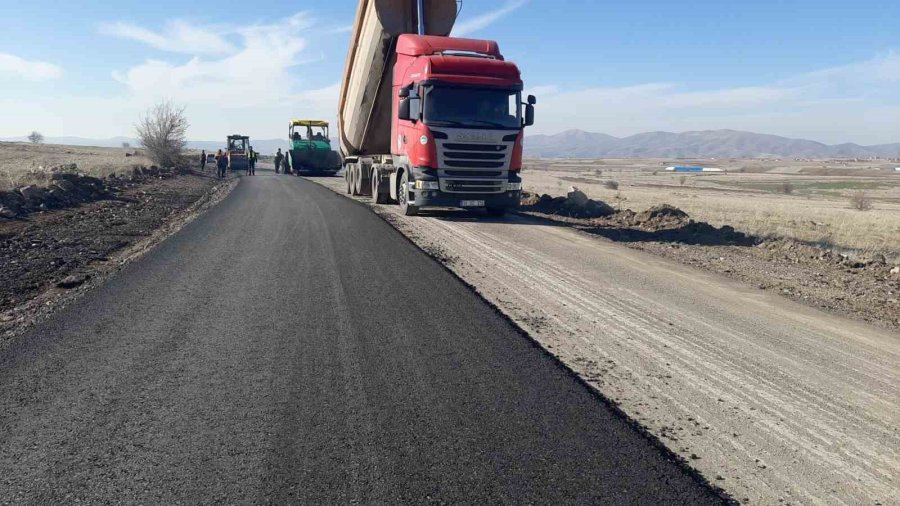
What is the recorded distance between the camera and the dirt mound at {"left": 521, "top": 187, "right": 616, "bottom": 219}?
18656 millimetres

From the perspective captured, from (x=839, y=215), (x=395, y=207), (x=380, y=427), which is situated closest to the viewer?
(x=380, y=427)

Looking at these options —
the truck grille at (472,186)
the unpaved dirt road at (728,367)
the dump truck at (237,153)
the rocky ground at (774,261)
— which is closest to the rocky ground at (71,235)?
the unpaved dirt road at (728,367)

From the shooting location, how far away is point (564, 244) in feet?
40.7

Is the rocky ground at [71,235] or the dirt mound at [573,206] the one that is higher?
the dirt mound at [573,206]

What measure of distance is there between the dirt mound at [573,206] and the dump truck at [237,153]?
29728 millimetres

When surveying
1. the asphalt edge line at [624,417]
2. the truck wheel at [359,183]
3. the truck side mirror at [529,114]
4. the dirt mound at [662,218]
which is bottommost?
the asphalt edge line at [624,417]

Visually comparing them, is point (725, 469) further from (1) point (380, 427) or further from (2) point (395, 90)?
(2) point (395, 90)

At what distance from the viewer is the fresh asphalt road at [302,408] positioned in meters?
3.49

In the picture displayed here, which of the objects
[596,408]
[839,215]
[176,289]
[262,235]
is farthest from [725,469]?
[839,215]

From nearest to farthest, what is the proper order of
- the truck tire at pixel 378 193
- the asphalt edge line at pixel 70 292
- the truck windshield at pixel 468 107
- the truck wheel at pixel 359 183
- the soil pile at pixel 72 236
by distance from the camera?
the asphalt edge line at pixel 70 292
the soil pile at pixel 72 236
the truck windshield at pixel 468 107
the truck tire at pixel 378 193
the truck wheel at pixel 359 183

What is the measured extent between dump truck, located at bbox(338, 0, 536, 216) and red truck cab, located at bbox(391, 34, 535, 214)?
2cm

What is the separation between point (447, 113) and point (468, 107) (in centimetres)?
48

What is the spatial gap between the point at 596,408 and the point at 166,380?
3.11 m

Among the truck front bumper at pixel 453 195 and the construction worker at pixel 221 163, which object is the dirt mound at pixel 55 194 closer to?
the truck front bumper at pixel 453 195
